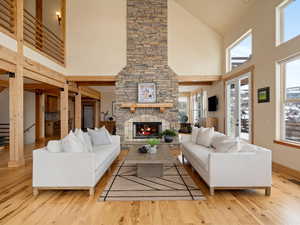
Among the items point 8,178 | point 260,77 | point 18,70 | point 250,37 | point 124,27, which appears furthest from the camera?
point 124,27

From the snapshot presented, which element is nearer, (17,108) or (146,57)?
(17,108)

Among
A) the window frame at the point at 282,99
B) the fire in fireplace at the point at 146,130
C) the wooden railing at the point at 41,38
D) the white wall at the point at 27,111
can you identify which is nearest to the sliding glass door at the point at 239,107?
the window frame at the point at 282,99

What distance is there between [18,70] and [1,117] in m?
4.42

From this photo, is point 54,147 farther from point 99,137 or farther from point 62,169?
point 99,137

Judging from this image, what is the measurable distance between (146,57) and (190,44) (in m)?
1.70

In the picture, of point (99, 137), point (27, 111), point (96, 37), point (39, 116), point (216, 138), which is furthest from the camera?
point (39, 116)

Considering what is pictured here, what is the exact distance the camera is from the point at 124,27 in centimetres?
651

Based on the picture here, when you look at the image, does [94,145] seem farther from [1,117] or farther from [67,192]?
[1,117]

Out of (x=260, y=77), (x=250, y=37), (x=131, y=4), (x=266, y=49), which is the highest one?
(x=131, y=4)

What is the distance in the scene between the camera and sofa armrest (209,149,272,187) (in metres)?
2.57

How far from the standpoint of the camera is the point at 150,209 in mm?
2252

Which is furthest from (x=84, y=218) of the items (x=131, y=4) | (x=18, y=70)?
(x=131, y=4)

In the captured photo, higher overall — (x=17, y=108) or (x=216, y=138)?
(x=17, y=108)


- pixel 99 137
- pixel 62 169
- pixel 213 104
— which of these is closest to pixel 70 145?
pixel 62 169
